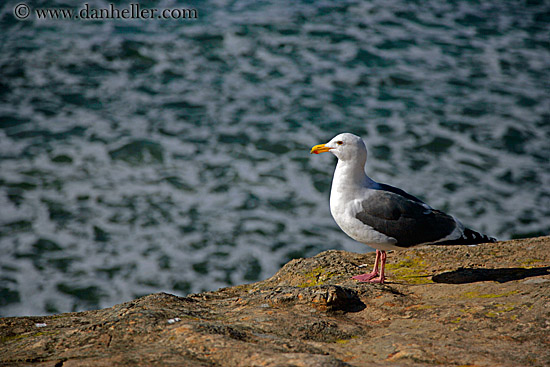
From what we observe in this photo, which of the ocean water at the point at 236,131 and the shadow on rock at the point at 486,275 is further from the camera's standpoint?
the ocean water at the point at 236,131

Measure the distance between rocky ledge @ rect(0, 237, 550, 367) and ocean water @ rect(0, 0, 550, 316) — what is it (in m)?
3.22

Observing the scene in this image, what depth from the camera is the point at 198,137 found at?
34.3 feet

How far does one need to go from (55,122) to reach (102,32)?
14.8 feet

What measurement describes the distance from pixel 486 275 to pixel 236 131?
699 centimetres

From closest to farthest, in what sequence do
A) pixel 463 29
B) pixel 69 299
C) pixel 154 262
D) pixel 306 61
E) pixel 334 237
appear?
pixel 69 299, pixel 154 262, pixel 334 237, pixel 306 61, pixel 463 29

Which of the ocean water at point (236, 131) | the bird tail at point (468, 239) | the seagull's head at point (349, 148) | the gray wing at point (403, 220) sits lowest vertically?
the ocean water at point (236, 131)

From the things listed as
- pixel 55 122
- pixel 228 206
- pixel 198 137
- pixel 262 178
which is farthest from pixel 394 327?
pixel 55 122

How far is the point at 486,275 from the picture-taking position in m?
4.46

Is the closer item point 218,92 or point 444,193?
point 444,193

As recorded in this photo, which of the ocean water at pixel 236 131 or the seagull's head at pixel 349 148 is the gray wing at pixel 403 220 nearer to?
the seagull's head at pixel 349 148

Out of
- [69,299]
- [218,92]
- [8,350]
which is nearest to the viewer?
[8,350]

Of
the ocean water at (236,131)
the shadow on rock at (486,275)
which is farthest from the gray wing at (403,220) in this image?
the ocean water at (236,131)

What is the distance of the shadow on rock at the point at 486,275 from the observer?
4362mm

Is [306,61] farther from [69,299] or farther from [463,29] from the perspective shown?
[69,299]
